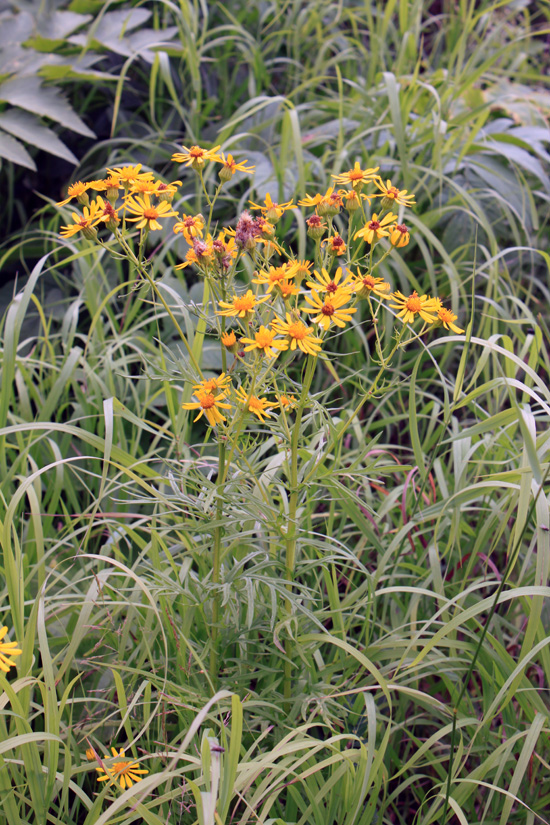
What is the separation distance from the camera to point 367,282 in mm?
816

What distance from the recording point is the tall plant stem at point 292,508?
2.74ft

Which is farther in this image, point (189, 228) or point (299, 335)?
point (189, 228)

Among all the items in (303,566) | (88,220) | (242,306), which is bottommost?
(303,566)

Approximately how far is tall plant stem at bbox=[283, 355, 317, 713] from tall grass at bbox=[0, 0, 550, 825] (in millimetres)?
22

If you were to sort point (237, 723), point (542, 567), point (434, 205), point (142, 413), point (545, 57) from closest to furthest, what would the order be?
point (237, 723), point (542, 567), point (142, 413), point (434, 205), point (545, 57)

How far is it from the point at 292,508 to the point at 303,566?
7.2 inches

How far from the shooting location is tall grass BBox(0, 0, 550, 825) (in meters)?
0.88

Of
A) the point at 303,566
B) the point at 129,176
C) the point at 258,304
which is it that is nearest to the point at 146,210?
the point at 129,176

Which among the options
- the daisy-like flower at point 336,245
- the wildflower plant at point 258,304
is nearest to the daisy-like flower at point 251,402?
the wildflower plant at point 258,304

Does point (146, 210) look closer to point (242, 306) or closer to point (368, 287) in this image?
point (242, 306)

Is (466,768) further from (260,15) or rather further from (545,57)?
(545,57)

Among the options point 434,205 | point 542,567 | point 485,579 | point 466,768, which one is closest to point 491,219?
point 434,205

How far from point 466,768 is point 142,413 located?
910 millimetres

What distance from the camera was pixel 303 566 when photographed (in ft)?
3.34
